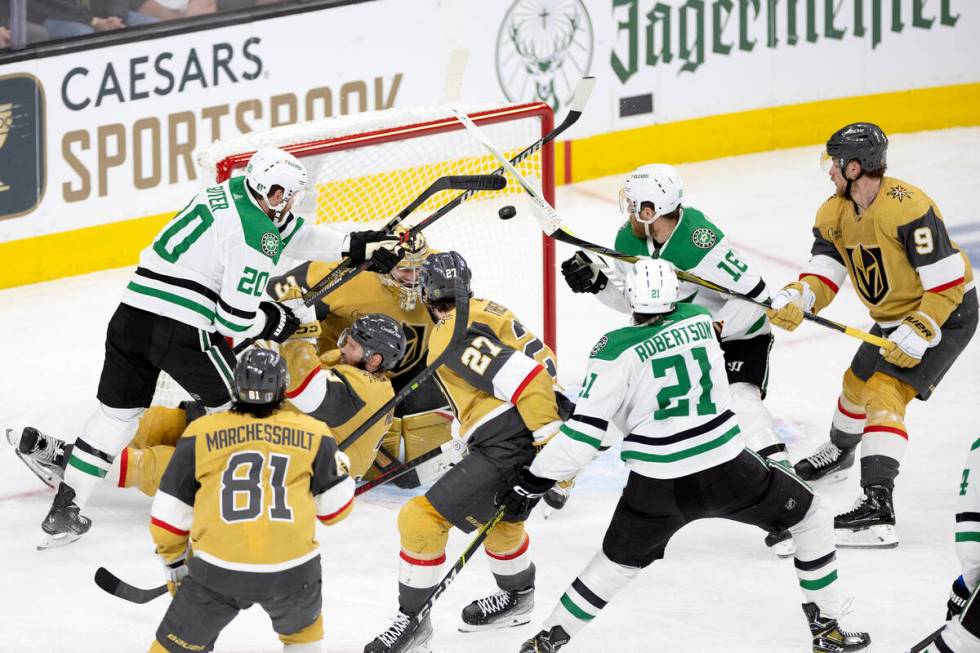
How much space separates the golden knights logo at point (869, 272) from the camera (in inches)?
205

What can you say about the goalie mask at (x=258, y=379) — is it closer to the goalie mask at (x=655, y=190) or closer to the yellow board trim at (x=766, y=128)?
the goalie mask at (x=655, y=190)

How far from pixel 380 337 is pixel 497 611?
2.92ft

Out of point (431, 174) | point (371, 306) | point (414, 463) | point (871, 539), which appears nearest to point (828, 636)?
point (871, 539)

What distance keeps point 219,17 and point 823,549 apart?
420 centimetres

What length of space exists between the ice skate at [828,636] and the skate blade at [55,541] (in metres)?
2.23

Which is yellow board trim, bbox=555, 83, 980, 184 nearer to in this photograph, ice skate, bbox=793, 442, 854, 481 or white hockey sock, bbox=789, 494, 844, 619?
ice skate, bbox=793, 442, 854, 481

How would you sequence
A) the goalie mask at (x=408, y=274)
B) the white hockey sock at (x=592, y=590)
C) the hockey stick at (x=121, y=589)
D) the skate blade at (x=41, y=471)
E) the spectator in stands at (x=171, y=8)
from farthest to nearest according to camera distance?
1. the spectator in stands at (x=171, y=8)
2. the goalie mask at (x=408, y=274)
3. the skate blade at (x=41, y=471)
4. the white hockey sock at (x=592, y=590)
5. the hockey stick at (x=121, y=589)

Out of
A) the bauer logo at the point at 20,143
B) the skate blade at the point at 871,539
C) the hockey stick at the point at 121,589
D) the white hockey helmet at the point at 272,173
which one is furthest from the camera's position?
the bauer logo at the point at 20,143

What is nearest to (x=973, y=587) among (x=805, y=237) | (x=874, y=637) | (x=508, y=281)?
(x=874, y=637)

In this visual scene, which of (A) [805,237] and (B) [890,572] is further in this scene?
(A) [805,237]

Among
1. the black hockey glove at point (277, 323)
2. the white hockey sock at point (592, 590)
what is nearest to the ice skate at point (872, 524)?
the white hockey sock at point (592, 590)

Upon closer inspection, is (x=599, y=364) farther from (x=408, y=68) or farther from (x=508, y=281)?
(x=408, y=68)

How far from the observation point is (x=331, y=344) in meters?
5.72

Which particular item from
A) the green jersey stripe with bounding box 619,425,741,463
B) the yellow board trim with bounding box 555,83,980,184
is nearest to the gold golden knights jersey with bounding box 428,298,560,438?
the green jersey stripe with bounding box 619,425,741,463
